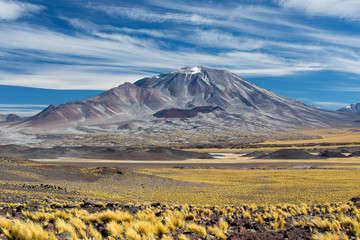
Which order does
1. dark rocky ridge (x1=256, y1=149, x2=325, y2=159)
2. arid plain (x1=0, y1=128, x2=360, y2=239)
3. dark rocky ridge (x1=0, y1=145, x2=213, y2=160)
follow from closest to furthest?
arid plain (x1=0, y1=128, x2=360, y2=239) < dark rocky ridge (x1=256, y1=149, x2=325, y2=159) < dark rocky ridge (x1=0, y1=145, x2=213, y2=160)

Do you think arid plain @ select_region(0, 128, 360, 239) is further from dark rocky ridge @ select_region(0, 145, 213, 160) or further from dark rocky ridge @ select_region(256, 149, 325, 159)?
dark rocky ridge @ select_region(256, 149, 325, 159)

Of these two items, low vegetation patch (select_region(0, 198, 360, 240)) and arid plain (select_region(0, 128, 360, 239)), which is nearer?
low vegetation patch (select_region(0, 198, 360, 240))

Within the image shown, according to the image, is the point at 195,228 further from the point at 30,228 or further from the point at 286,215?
the point at 286,215

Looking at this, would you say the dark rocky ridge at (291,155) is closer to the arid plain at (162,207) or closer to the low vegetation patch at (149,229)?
the arid plain at (162,207)

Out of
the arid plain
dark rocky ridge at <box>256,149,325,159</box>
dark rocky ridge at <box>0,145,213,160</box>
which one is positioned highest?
the arid plain

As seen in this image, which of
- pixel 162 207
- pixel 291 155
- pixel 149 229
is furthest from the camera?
pixel 291 155

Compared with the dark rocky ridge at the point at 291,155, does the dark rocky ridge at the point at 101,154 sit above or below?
below

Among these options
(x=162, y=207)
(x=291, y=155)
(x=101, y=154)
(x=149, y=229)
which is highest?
(x=149, y=229)

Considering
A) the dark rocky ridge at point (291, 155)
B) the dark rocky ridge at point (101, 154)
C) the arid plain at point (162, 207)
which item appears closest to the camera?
the arid plain at point (162, 207)

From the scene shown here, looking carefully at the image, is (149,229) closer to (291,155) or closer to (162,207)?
(162,207)

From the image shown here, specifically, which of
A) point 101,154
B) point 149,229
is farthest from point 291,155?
point 149,229

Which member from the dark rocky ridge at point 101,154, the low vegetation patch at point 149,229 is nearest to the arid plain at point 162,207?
the low vegetation patch at point 149,229

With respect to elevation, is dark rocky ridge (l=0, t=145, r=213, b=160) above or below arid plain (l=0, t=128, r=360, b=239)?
below

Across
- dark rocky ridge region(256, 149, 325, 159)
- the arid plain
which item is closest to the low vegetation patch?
the arid plain
